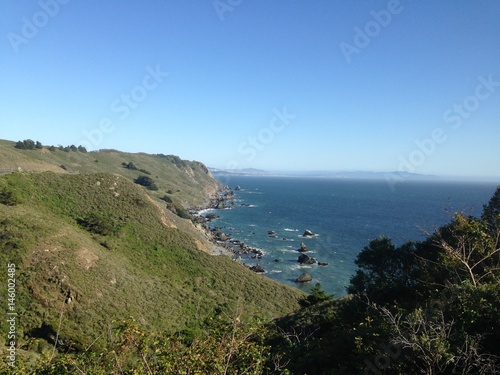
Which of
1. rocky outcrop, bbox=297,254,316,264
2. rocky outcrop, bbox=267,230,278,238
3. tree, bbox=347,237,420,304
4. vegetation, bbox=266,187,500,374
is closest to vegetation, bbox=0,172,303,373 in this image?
vegetation, bbox=266,187,500,374

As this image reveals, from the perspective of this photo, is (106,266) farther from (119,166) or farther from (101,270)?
(119,166)

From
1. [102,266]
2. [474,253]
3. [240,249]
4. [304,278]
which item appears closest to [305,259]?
[304,278]

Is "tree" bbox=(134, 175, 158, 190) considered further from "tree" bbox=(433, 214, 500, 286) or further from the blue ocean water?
"tree" bbox=(433, 214, 500, 286)

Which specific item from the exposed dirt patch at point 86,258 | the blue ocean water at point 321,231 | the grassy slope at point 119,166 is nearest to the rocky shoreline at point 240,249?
the blue ocean water at point 321,231

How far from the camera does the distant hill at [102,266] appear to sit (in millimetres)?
24406

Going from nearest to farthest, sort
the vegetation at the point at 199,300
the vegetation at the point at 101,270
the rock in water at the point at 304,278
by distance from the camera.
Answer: the vegetation at the point at 199,300 < the vegetation at the point at 101,270 < the rock in water at the point at 304,278

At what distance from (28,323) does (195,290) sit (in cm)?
1711

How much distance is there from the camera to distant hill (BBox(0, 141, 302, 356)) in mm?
24406

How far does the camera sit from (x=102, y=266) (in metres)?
30.7

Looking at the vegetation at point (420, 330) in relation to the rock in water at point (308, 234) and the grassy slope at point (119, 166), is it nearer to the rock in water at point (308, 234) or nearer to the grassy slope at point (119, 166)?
the rock in water at point (308, 234)

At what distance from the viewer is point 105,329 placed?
23797 millimetres

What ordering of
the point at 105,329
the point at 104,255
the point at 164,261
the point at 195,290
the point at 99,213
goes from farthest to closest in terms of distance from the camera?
the point at 99,213 < the point at 164,261 < the point at 195,290 < the point at 104,255 < the point at 105,329

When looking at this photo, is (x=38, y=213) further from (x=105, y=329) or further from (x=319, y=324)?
(x=319, y=324)

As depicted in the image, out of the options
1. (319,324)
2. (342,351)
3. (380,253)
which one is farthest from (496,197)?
(342,351)
